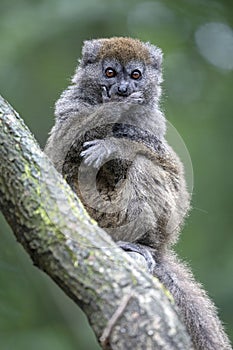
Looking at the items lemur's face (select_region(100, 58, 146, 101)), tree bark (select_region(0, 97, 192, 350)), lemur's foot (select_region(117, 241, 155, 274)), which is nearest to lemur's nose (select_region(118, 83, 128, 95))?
Result: lemur's face (select_region(100, 58, 146, 101))

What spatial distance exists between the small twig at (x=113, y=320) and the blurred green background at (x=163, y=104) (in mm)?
5389

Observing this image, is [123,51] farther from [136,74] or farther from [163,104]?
[163,104]

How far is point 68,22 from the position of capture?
34.4ft

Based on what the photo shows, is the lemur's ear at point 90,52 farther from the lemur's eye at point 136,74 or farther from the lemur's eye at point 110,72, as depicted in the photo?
the lemur's eye at point 136,74

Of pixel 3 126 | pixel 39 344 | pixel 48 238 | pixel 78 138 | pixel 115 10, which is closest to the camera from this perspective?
pixel 48 238

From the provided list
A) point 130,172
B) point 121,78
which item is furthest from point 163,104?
point 130,172

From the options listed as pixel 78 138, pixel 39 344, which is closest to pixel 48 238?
pixel 78 138

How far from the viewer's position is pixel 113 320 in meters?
3.90

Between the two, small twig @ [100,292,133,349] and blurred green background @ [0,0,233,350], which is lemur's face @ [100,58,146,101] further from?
blurred green background @ [0,0,233,350]

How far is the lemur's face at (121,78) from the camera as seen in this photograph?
6.47 metres

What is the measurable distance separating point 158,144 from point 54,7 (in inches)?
179

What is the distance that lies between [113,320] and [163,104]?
5938 millimetres

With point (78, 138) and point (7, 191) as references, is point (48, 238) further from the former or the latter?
point (78, 138)

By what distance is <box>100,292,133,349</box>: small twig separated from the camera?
387 cm
